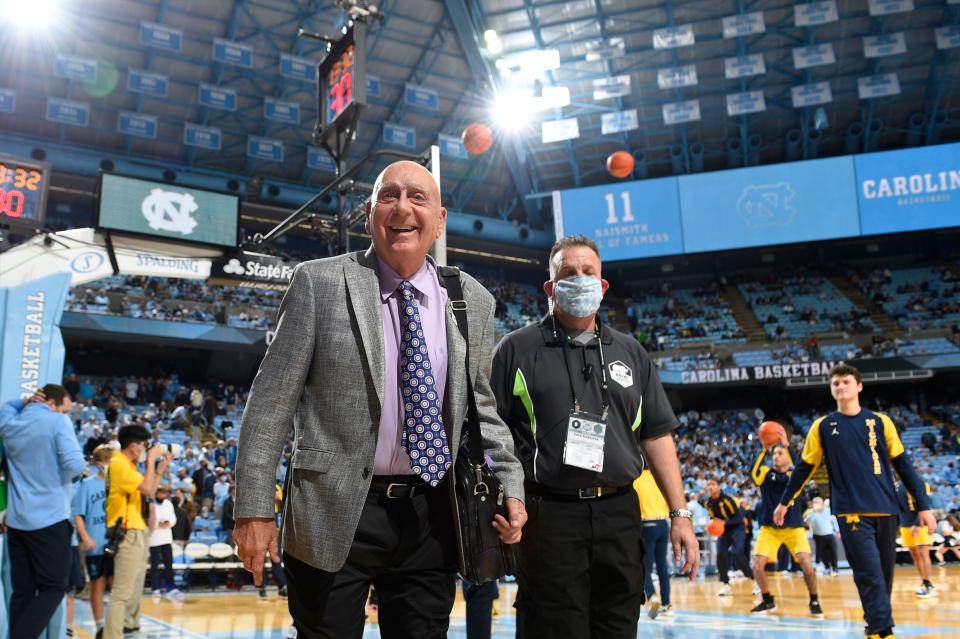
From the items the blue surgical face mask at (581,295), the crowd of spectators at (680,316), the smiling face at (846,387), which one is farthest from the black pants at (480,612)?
the crowd of spectators at (680,316)

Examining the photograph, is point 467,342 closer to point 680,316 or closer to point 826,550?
point 826,550

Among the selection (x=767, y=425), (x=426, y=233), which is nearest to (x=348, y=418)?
(x=426, y=233)

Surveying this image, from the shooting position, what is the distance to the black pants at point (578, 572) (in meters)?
2.98

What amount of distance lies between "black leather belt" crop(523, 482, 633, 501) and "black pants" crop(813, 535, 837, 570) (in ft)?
41.8

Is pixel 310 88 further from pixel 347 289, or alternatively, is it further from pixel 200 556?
pixel 347 289

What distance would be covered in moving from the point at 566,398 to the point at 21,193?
251 inches

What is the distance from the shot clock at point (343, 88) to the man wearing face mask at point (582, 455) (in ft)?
15.2

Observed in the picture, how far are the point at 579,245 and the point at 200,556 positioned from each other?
38.1 ft

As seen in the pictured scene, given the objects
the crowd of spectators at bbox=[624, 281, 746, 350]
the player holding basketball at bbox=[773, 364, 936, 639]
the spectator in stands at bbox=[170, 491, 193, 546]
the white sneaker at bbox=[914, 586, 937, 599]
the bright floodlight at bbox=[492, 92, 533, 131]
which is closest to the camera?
the player holding basketball at bbox=[773, 364, 936, 639]

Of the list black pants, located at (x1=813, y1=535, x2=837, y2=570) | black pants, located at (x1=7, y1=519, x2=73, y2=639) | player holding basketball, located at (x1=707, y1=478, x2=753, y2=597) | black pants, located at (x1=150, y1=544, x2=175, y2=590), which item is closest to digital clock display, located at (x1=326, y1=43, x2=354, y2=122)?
black pants, located at (x1=7, y1=519, x2=73, y2=639)

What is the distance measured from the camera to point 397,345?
2318 millimetres

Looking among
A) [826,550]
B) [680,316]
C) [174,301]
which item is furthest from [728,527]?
[680,316]

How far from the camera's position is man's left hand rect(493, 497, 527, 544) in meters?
2.28

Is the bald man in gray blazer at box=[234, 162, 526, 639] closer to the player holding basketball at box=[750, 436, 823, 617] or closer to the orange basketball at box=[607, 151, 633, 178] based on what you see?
the player holding basketball at box=[750, 436, 823, 617]
